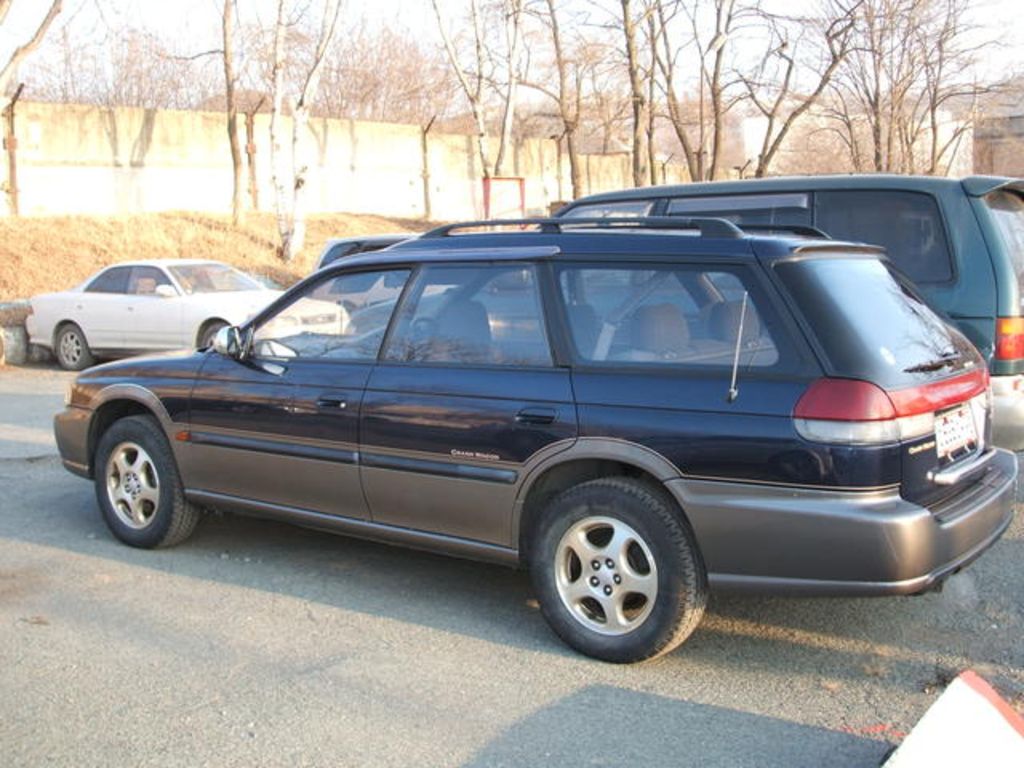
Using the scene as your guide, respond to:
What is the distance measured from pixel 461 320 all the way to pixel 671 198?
3147 millimetres

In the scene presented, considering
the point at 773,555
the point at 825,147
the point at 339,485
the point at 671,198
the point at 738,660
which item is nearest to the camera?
the point at 773,555

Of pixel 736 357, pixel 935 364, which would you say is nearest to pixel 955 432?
pixel 935 364

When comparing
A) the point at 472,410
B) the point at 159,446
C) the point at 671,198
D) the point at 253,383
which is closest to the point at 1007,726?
the point at 472,410

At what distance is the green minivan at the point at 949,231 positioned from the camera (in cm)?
579

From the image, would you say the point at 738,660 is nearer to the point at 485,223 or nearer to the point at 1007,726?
the point at 1007,726

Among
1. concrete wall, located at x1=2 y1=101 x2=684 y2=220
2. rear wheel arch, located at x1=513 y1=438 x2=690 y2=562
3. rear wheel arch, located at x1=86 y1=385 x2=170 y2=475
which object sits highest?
concrete wall, located at x1=2 y1=101 x2=684 y2=220

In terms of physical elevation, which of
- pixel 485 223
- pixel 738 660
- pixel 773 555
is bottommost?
pixel 738 660

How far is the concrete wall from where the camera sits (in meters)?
23.1

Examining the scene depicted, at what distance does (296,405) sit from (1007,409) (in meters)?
3.89

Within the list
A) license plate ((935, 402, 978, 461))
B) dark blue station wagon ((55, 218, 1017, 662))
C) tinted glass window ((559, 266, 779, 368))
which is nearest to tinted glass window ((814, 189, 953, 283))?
dark blue station wagon ((55, 218, 1017, 662))

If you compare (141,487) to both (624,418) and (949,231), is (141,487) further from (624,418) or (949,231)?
(949,231)

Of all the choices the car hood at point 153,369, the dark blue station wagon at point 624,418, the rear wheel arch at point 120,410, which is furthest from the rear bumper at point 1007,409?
the rear wheel arch at point 120,410

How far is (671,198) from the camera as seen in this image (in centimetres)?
744

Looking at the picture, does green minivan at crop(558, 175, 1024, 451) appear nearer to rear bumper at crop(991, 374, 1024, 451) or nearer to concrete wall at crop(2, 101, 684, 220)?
rear bumper at crop(991, 374, 1024, 451)
